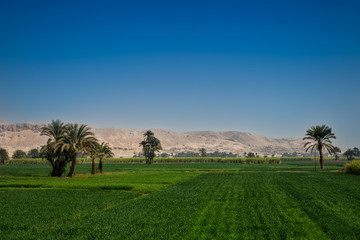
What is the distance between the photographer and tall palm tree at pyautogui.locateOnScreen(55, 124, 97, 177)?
173 ft

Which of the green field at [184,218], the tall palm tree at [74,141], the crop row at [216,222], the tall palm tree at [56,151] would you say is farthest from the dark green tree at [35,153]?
the crop row at [216,222]

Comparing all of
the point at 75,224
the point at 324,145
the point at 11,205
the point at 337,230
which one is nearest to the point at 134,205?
the point at 75,224

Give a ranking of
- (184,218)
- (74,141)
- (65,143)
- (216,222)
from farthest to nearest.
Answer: (74,141) → (65,143) → (184,218) → (216,222)

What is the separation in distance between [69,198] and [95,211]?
22.6 feet

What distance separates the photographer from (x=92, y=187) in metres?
35.1

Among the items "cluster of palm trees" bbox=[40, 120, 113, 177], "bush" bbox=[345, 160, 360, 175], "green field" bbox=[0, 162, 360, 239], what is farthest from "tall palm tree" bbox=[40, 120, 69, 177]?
"bush" bbox=[345, 160, 360, 175]

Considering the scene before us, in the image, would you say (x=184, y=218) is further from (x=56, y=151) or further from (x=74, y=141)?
(x=56, y=151)

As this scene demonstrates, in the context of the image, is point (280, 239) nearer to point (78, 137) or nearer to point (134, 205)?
point (134, 205)

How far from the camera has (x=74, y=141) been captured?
53625 millimetres

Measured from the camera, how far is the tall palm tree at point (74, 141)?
2080 inches

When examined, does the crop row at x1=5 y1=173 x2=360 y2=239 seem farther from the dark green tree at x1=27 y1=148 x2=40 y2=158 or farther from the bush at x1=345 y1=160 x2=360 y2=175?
the dark green tree at x1=27 y1=148 x2=40 y2=158

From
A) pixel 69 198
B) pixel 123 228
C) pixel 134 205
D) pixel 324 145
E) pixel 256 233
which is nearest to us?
pixel 256 233

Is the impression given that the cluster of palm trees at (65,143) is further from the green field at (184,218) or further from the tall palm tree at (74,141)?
the green field at (184,218)

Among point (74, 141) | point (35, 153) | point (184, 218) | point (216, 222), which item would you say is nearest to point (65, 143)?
point (74, 141)
